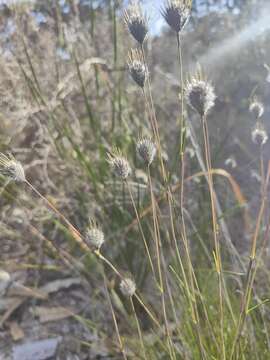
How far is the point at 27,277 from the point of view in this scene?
2318 mm

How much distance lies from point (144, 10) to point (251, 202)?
78.1 inches

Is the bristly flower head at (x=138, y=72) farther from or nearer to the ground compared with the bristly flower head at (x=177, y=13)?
nearer to the ground

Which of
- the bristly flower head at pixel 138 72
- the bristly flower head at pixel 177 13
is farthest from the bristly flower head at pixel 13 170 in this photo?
the bristly flower head at pixel 177 13

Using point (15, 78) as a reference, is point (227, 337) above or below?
below

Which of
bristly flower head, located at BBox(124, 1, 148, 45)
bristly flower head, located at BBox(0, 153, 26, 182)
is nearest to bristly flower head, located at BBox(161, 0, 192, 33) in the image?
bristly flower head, located at BBox(124, 1, 148, 45)

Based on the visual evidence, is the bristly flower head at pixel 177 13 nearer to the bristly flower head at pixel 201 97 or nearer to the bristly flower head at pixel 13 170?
the bristly flower head at pixel 201 97

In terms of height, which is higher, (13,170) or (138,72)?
(138,72)

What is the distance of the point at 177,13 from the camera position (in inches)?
34.1

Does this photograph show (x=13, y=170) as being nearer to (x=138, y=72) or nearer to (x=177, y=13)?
(x=138, y=72)

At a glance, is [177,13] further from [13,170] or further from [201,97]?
[13,170]

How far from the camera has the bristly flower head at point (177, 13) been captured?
867mm

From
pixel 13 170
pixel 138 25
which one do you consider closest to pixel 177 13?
pixel 138 25

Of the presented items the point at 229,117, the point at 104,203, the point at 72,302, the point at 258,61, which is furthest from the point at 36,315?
the point at 258,61

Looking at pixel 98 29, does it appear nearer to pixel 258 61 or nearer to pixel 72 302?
pixel 258 61
